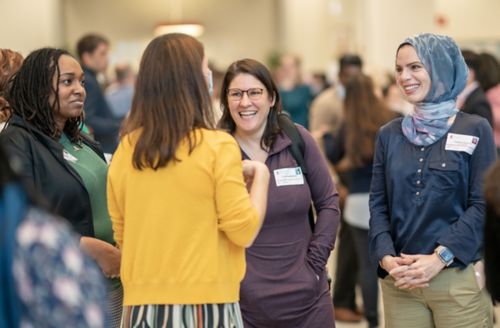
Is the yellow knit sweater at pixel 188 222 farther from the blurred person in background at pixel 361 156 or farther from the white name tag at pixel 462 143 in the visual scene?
the blurred person in background at pixel 361 156

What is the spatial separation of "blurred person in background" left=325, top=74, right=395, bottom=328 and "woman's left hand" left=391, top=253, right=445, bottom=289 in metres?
2.10

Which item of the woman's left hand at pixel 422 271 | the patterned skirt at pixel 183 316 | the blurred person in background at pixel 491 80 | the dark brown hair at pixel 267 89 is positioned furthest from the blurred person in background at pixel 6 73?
the blurred person in background at pixel 491 80

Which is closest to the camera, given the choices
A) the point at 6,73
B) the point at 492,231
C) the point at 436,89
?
the point at 492,231

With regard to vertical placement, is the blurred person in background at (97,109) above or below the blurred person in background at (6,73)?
below

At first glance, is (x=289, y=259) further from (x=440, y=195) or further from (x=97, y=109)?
(x=97, y=109)

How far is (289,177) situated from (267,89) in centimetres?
36

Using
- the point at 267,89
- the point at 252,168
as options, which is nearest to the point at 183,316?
the point at 252,168

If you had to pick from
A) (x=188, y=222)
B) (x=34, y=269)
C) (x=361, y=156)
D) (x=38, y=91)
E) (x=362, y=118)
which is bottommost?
(x=361, y=156)

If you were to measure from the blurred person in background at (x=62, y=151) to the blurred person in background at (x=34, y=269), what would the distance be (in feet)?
4.05

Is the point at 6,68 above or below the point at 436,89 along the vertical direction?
above

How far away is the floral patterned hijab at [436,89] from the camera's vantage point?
3.12m

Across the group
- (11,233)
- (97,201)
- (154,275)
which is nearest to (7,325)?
(11,233)

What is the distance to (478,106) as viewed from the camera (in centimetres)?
495

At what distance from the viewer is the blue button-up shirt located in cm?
303
